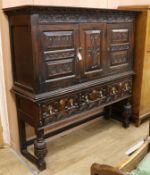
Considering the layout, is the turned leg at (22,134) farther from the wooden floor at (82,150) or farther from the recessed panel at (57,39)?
the recessed panel at (57,39)

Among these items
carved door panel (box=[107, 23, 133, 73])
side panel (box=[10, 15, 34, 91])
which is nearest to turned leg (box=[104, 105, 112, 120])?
carved door panel (box=[107, 23, 133, 73])

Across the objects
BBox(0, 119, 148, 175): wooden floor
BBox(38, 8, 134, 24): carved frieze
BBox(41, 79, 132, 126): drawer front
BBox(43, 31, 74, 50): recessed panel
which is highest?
BBox(38, 8, 134, 24): carved frieze

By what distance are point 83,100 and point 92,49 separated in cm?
52

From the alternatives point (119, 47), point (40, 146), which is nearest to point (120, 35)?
point (119, 47)

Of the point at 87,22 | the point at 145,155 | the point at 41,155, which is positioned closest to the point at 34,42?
the point at 87,22

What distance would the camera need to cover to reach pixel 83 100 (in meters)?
2.29

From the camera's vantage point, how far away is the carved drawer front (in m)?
Answer: 1.88

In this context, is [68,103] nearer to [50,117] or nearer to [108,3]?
[50,117]

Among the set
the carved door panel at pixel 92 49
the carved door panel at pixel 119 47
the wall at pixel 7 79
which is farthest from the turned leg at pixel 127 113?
the wall at pixel 7 79

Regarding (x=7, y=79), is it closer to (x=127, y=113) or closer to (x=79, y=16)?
(x=79, y=16)

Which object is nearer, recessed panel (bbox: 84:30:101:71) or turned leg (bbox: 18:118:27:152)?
recessed panel (bbox: 84:30:101:71)

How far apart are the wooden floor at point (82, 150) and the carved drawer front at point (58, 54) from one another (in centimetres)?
80

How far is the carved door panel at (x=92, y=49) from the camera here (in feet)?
7.07

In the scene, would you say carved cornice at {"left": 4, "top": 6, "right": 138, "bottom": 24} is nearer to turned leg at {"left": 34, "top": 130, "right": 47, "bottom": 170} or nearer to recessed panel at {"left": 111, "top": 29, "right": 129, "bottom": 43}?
recessed panel at {"left": 111, "top": 29, "right": 129, "bottom": 43}
